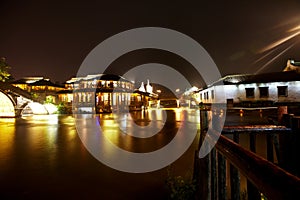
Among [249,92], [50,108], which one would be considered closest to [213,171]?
[249,92]

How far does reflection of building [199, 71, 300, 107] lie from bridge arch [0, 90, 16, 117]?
1208 inches

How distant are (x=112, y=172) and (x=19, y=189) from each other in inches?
97.7

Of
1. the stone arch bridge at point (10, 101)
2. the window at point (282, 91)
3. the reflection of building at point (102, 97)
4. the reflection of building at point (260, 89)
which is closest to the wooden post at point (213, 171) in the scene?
the reflection of building at point (260, 89)

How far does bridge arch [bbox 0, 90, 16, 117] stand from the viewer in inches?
1059

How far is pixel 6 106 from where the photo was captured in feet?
91.2

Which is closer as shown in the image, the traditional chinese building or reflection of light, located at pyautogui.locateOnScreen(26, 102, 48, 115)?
the traditional chinese building

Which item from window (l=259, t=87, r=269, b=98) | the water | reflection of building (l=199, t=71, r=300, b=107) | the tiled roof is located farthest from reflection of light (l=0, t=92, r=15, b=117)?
window (l=259, t=87, r=269, b=98)

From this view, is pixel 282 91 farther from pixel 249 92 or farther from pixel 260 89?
Result: pixel 249 92

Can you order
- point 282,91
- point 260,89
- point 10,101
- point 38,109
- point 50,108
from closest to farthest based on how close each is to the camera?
point 10,101 < point 282,91 < point 260,89 < point 38,109 < point 50,108

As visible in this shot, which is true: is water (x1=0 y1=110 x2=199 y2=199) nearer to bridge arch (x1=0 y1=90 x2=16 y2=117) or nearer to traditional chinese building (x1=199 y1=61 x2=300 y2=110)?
bridge arch (x1=0 y1=90 x2=16 y2=117)

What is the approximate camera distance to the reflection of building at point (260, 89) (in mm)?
29156

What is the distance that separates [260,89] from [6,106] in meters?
37.7

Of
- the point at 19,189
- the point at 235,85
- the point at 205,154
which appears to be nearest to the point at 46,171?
the point at 19,189

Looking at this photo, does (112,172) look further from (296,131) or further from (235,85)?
(235,85)
